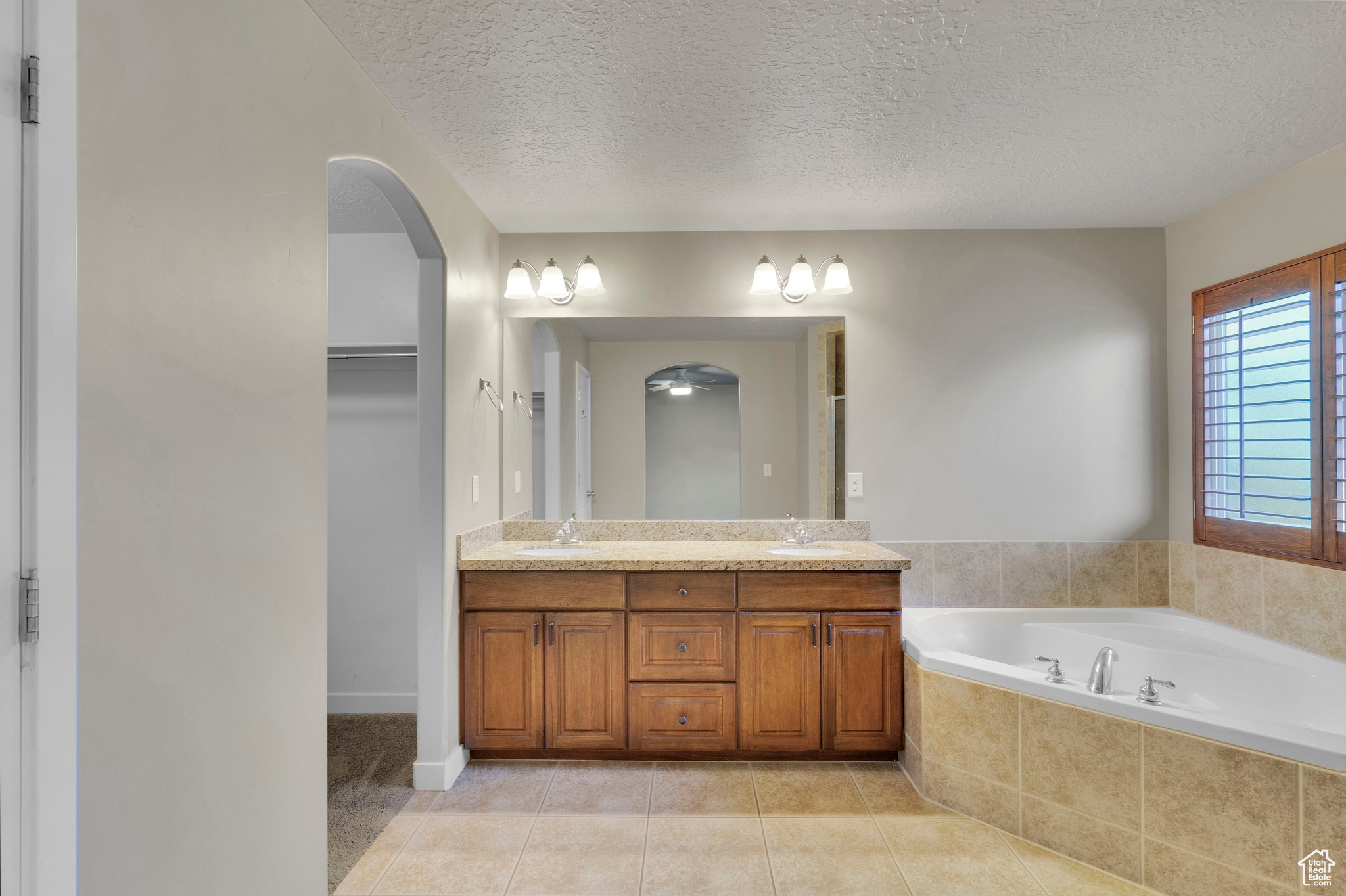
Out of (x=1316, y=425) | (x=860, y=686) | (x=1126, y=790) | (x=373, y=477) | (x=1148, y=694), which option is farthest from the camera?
(x=373, y=477)

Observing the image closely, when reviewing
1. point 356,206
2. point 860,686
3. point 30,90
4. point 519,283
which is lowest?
point 860,686

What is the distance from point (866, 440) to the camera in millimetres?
3379

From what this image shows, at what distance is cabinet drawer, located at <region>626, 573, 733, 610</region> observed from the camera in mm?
2879

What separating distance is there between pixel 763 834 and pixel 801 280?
229 centimetres

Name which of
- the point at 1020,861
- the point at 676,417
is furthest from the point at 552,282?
the point at 1020,861

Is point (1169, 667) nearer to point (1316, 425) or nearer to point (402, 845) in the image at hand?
point (1316, 425)

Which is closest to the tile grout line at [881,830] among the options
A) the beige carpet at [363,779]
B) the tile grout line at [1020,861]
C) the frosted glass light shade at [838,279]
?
the tile grout line at [1020,861]

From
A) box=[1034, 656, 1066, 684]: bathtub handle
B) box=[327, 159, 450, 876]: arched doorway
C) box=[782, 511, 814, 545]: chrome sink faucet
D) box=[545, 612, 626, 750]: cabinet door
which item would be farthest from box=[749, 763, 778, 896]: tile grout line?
box=[327, 159, 450, 876]: arched doorway

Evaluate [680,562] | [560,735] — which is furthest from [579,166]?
[560,735]

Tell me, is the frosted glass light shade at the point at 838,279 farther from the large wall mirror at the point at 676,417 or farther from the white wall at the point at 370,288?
the white wall at the point at 370,288

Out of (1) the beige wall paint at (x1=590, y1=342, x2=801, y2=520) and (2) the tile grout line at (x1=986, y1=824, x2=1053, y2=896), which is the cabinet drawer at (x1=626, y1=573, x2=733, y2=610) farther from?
(2) the tile grout line at (x1=986, y1=824, x2=1053, y2=896)

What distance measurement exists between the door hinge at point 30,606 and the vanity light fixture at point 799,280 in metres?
2.79

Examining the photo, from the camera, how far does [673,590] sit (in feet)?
9.46

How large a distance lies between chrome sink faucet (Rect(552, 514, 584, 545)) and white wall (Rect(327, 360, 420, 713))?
0.76 metres
